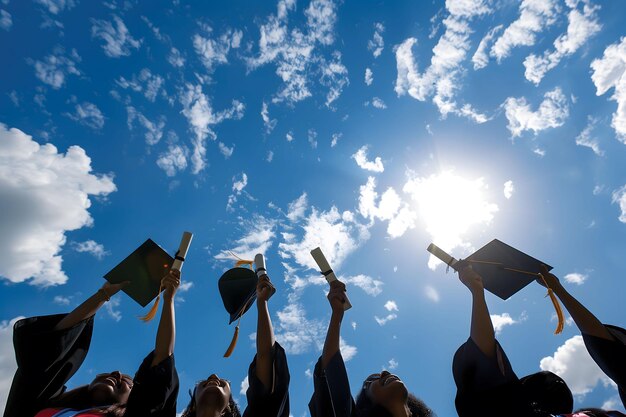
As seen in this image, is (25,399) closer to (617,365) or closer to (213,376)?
(213,376)

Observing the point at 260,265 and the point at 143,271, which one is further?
the point at 143,271

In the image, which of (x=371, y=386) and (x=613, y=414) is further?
(x=371, y=386)

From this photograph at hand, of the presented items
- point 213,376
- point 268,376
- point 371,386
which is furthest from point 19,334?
point 371,386

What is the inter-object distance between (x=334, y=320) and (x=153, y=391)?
1.54 m

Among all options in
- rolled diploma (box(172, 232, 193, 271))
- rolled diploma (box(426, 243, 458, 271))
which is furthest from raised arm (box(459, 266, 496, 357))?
rolled diploma (box(172, 232, 193, 271))

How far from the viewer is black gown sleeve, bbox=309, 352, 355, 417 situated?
10.3ft

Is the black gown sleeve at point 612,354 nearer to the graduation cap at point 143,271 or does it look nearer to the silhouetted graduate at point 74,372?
the silhouetted graduate at point 74,372

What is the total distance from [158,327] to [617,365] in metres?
3.71

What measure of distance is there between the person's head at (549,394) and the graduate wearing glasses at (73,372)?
3015 millimetres

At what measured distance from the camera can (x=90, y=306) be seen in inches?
136

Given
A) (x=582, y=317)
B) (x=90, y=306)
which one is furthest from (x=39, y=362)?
(x=582, y=317)

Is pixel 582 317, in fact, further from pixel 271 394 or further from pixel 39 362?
pixel 39 362

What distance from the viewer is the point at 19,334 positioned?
315cm

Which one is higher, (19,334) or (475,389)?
(19,334)
